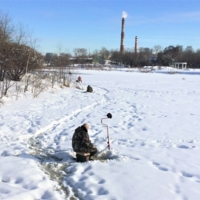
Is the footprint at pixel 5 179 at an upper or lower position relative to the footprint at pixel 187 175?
lower

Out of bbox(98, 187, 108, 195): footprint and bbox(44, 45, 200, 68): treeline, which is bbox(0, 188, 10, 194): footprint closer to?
bbox(98, 187, 108, 195): footprint

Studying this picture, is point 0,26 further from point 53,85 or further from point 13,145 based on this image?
point 13,145

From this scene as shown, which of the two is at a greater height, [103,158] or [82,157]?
[82,157]

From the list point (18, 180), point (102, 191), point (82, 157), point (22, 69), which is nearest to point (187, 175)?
point (102, 191)

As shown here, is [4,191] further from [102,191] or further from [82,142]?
[82,142]

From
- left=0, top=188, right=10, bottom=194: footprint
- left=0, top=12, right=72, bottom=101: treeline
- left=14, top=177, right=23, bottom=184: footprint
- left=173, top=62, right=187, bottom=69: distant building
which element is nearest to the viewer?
left=0, top=188, right=10, bottom=194: footprint

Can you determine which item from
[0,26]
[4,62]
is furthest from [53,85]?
[0,26]

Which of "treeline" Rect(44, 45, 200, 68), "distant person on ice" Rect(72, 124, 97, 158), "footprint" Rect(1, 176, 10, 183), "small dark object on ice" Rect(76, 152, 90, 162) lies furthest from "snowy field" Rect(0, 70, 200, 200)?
"treeline" Rect(44, 45, 200, 68)

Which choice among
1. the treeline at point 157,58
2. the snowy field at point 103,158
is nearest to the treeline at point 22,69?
the snowy field at point 103,158

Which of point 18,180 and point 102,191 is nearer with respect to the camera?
point 102,191

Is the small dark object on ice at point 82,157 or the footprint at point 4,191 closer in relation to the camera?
the footprint at point 4,191

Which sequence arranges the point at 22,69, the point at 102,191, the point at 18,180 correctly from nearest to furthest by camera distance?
the point at 102,191 < the point at 18,180 < the point at 22,69

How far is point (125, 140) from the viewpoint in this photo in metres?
7.58

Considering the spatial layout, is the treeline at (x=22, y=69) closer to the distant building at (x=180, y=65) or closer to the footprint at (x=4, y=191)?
the footprint at (x=4, y=191)
